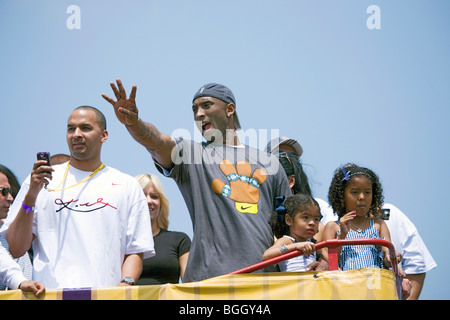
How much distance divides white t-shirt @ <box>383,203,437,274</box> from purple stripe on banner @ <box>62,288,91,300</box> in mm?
2745

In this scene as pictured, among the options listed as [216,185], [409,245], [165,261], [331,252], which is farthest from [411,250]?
[165,261]

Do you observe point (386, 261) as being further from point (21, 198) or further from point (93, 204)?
point (21, 198)

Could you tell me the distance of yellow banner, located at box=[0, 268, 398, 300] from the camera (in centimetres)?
420

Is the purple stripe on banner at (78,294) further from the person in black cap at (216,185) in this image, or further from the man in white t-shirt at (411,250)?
the man in white t-shirt at (411,250)

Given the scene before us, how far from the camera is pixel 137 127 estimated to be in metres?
4.68

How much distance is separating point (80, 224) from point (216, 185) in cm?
100

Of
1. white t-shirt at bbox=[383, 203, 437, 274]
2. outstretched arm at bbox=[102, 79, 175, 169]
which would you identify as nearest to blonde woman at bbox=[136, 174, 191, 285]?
outstretched arm at bbox=[102, 79, 175, 169]

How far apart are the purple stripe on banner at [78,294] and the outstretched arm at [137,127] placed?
1114 millimetres

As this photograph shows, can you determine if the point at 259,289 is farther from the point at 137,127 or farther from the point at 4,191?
the point at 4,191

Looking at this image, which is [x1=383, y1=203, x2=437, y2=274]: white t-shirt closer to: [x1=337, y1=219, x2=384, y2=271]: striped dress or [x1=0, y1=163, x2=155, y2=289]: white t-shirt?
[x1=337, y1=219, x2=384, y2=271]: striped dress

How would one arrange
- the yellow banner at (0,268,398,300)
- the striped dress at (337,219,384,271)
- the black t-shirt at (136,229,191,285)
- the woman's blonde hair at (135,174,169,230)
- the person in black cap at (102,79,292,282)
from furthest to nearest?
the woman's blonde hair at (135,174,169,230) < the black t-shirt at (136,229,191,285) < the striped dress at (337,219,384,271) < the person in black cap at (102,79,292,282) < the yellow banner at (0,268,398,300)

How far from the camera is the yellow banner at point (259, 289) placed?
13.8ft
